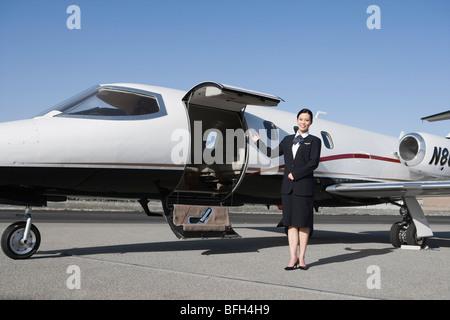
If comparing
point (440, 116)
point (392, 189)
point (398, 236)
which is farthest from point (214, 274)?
point (440, 116)

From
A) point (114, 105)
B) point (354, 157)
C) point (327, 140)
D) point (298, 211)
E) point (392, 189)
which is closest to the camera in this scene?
point (298, 211)

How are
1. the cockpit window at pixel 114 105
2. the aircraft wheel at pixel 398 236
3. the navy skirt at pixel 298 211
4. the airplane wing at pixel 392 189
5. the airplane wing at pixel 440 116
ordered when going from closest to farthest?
1. the navy skirt at pixel 298 211
2. the cockpit window at pixel 114 105
3. the airplane wing at pixel 392 189
4. the aircraft wheel at pixel 398 236
5. the airplane wing at pixel 440 116

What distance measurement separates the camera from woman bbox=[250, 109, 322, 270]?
5.79 meters

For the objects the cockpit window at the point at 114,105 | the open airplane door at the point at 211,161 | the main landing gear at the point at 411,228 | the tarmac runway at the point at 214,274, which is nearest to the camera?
the tarmac runway at the point at 214,274

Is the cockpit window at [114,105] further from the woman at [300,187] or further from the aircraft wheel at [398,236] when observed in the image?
the aircraft wheel at [398,236]

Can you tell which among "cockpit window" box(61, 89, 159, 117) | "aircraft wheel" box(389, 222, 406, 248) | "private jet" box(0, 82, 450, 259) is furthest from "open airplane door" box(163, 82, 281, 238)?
"aircraft wheel" box(389, 222, 406, 248)

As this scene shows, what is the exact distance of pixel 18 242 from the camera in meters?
6.39

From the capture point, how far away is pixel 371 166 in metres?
10.4

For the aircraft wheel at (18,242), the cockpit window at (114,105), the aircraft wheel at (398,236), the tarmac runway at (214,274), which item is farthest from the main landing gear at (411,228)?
the aircraft wheel at (18,242)

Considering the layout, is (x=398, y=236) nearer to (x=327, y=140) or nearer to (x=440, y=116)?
(x=327, y=140)

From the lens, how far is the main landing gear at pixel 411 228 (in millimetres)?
9125

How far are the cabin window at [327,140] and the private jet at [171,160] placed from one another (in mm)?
30

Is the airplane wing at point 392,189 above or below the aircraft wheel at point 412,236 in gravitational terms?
above

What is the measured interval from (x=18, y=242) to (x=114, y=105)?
238 cm
